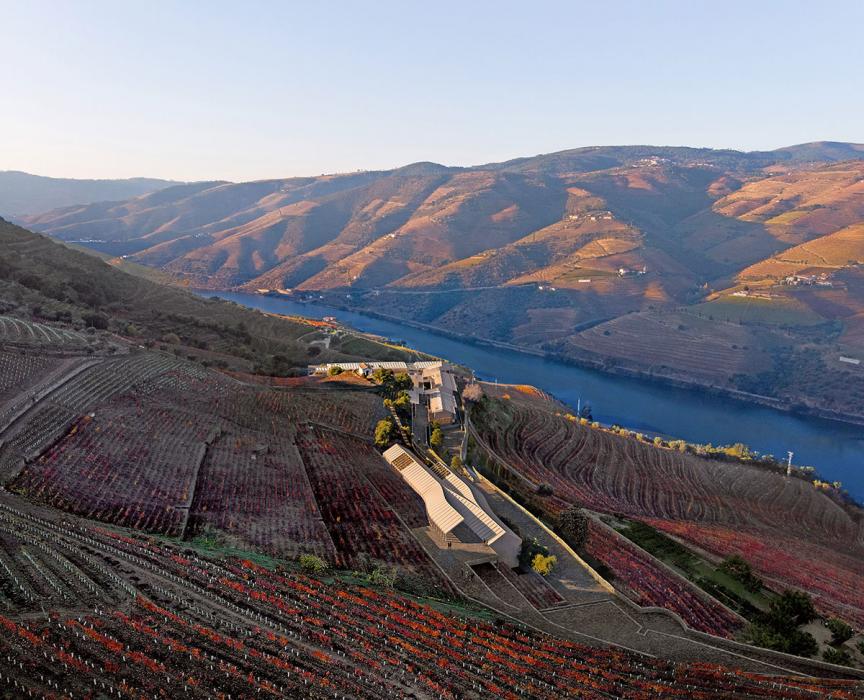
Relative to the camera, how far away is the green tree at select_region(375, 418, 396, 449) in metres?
34.9

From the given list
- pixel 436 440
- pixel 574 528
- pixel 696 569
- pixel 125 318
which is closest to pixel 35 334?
pixel 125 318

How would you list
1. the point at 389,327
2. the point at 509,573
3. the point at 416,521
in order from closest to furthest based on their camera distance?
the point at 509,573, the point at 416,521, the point at 389,327

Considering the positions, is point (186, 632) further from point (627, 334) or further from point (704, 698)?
point (627, 334)

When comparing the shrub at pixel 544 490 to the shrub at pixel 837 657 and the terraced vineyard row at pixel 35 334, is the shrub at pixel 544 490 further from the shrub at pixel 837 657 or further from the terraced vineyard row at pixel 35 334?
the terraced vineyard row at pixel 35 334

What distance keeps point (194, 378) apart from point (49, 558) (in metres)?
21.2

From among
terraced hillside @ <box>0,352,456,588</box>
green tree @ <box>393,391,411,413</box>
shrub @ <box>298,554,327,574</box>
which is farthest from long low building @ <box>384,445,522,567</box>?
green tree @ <box>393,391,411,413</box>

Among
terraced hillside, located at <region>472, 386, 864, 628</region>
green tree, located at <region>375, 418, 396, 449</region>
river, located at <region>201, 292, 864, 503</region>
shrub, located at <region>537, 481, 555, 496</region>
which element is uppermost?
green tree, located at <region>375, 418, 396, 449</region>

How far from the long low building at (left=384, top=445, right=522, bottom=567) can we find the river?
66.2 metres

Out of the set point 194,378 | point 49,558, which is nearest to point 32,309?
point 194,378

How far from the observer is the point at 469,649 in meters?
17.1

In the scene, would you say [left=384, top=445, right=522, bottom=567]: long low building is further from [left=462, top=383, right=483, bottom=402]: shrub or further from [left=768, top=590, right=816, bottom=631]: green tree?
[left=462, top=383, right=483, bottom=402]: shrub

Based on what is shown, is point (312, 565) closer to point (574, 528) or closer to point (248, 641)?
point (248, 641)

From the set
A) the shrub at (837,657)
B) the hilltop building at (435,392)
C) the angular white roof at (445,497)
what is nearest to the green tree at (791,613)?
the shrub at (837,657)

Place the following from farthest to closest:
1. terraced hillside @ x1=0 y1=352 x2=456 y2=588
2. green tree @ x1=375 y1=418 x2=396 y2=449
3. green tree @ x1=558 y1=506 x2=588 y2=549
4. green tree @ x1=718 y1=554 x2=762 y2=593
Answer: green tree @ x1=375 y1=418 x2=396 y2=449 < green tree @ x1=558 y1=506 x2=588 y2=549 < green tree @ x1=718 y1=554 x2=762 y2=593 < terraced hillside @ x1=0 y1=352 x2=456 y2=588
